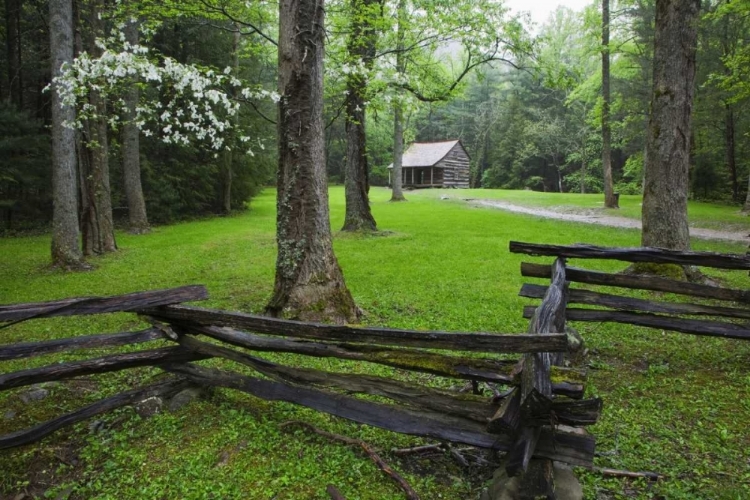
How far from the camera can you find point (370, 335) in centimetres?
325

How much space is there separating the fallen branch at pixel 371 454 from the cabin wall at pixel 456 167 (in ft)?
149

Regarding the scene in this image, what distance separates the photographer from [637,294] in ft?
25.9

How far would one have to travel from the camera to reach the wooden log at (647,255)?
191 inches

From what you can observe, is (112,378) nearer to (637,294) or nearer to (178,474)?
(178,474)

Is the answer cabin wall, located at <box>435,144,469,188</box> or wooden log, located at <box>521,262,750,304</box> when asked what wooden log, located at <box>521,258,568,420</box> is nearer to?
wooden log, located at <box>521,262,750,304</box>

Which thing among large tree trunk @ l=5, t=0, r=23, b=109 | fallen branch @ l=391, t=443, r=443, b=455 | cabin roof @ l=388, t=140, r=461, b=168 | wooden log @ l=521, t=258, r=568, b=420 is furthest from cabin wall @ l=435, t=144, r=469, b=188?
fallen branch @ l=391, t=443, r=443, b=455

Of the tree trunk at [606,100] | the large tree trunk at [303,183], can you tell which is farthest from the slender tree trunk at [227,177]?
the large tree trunk at [303,183]

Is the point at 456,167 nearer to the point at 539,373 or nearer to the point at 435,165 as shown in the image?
the point at 435,165

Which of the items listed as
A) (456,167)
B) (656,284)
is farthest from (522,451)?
(456,167)

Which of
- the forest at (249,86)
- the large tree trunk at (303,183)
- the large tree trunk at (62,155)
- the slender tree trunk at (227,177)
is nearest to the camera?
the large tree trunk at (303,183)

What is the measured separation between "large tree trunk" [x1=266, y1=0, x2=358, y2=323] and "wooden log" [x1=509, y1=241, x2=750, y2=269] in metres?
2.44

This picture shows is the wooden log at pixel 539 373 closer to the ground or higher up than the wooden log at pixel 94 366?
higher up

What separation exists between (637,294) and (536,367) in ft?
20.3

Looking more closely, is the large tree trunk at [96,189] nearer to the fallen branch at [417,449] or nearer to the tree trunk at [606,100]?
the fallen branch at [417,449]
